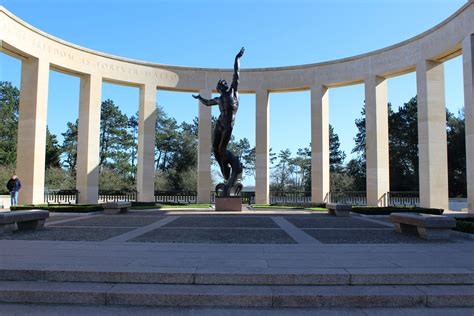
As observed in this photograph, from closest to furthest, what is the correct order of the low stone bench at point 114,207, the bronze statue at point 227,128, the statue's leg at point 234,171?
the low stone bench at point 114,207
the bronze statue at point 227,128
the statue's leg at point 234,171

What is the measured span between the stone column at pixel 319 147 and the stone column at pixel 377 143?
10.1ft

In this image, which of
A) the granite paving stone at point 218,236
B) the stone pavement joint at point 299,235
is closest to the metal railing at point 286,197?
the stone pavement joint at point 299,235

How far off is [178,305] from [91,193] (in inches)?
899

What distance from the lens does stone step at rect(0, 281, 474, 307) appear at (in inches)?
203

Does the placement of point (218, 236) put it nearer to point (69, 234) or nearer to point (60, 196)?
point (69, 234)

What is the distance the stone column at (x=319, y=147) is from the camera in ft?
90.6

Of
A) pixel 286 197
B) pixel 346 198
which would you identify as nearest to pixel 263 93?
pixel 286 197

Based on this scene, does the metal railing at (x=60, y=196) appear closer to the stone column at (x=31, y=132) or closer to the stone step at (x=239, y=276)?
the stone column at (x=31, y=132)

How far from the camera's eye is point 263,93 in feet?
96.5

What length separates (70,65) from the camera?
25.7 metres

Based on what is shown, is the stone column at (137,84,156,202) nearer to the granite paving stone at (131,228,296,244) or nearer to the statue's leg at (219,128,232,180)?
the statue's leg at (219,128,232,180)

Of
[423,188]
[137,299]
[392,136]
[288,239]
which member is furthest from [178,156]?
[137,299]

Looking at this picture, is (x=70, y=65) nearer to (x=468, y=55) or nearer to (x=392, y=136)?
(x=468, y=55)

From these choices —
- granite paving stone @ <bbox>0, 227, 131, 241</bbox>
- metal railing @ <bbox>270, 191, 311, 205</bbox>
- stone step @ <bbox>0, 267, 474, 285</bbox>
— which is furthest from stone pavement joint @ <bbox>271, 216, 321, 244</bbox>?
metal railing @ <bbox>270, 191, 311, 205</bbox>
